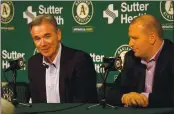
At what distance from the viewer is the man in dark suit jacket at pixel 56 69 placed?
2.68m

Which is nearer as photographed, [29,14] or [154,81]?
[154,81]

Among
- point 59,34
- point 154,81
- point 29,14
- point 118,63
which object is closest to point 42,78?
point 59,34

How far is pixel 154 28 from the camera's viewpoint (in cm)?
258

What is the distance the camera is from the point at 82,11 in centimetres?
268

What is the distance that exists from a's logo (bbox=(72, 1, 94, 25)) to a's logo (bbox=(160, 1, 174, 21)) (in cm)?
56

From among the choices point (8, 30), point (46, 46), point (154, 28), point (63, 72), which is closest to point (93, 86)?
point (63, 72)

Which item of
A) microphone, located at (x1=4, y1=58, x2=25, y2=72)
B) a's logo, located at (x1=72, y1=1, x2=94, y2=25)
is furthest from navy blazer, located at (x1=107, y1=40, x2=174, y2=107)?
microphone, located at (x1=4, y1=58, x2=25, y2=72)

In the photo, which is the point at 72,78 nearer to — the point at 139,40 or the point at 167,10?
the point at 139,40

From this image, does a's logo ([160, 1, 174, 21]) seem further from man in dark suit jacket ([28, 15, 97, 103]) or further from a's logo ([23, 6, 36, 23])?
a's logo ([23, 6, 36, 23])

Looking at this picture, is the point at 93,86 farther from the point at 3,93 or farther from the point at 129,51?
the point at 3,93

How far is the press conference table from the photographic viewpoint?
253 centimetres

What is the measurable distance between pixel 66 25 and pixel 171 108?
107 centimetres

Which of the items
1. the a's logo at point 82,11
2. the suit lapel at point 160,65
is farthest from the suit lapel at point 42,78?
the suit lapel at point 160,65

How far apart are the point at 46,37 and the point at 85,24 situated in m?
0.34
